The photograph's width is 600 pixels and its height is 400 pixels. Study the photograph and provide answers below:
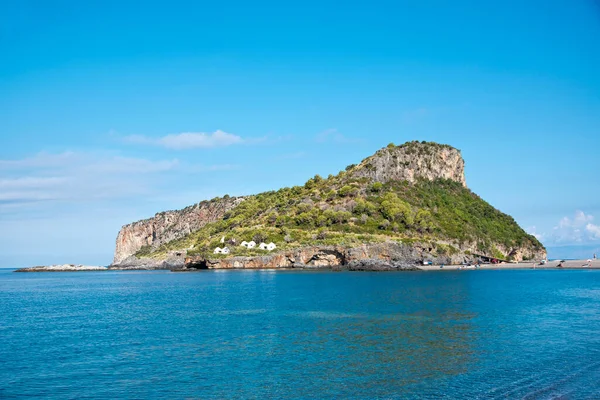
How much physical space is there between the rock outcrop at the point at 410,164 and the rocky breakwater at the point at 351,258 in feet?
148

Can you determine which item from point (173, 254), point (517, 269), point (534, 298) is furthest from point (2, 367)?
point (173, 254)

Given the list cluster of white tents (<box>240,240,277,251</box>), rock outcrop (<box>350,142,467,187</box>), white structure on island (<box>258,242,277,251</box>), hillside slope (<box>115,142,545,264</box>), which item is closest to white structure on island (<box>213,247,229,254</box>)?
hillside slope (<box>115,142,545,264</box>)

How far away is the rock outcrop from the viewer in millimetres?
180875

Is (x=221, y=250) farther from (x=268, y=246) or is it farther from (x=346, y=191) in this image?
(x=346, y=191)

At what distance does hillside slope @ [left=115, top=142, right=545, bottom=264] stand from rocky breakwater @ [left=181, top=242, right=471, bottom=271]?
4.20 feet

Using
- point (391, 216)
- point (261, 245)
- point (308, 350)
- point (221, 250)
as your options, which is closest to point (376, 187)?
point (391, 216)

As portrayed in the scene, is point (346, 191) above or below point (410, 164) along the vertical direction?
below

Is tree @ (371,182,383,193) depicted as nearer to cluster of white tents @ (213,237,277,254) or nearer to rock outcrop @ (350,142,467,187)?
rock outcrop @ (350,142,467,187)

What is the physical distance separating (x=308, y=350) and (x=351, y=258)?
98.4 meters

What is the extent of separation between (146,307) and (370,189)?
11892cm

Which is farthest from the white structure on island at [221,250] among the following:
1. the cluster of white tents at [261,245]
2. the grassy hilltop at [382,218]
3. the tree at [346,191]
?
the tree at [346,191]

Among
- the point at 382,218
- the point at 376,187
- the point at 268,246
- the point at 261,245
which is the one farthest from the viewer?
the point at 376,187

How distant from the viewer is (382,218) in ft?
500

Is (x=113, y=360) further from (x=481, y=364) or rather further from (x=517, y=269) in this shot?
(x=517, y=269)
